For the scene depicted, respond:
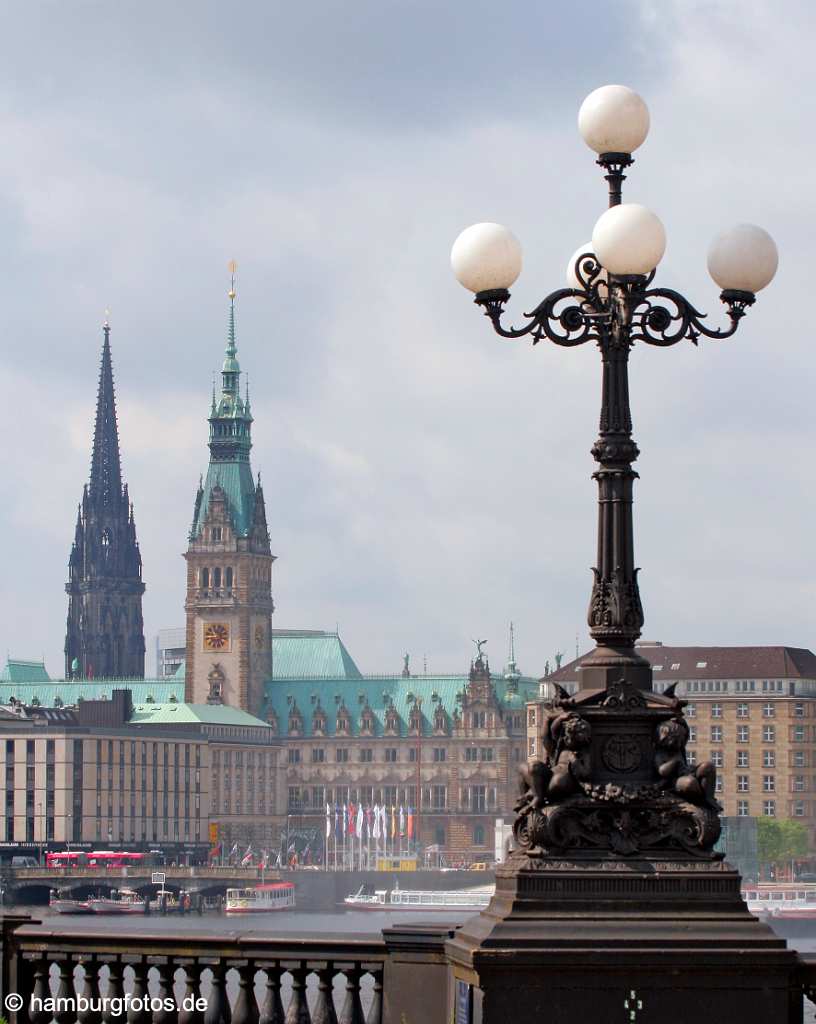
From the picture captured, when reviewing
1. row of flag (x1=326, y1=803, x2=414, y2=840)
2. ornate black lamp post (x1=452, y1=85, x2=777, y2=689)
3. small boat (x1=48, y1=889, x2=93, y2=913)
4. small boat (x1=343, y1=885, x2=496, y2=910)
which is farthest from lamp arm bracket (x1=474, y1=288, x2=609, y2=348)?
row of flag (x1=326, y1=803, x2=414, y2=840)

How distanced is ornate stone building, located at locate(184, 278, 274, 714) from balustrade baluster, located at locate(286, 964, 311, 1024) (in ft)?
569

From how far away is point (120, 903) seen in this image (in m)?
128

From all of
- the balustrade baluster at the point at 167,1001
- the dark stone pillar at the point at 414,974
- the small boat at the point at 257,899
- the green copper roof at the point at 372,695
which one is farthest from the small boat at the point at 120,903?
the dark stone pillar at the point at 414,974

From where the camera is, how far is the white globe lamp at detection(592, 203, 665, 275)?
14719mm

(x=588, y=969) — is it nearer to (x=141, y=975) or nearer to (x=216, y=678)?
(x=141, y=975)

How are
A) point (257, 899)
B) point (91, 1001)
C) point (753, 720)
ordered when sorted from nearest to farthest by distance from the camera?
point (91, 1001), point (257, 899), point (753, 720)

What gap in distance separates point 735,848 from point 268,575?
66.6 metres

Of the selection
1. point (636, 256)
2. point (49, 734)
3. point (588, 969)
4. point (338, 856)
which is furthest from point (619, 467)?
point (338, 856)

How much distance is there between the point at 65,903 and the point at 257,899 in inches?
558

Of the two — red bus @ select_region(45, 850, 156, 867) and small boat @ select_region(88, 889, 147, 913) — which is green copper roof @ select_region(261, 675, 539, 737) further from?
small boat @ select_region(88, 889, 147, 913)

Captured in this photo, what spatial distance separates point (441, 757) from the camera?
632ft

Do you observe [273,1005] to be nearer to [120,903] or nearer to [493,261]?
[493,261]

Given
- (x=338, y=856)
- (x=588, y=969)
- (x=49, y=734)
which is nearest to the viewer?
(x=588, y=969)

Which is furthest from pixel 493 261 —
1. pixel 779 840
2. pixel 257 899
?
pixel 779 840
